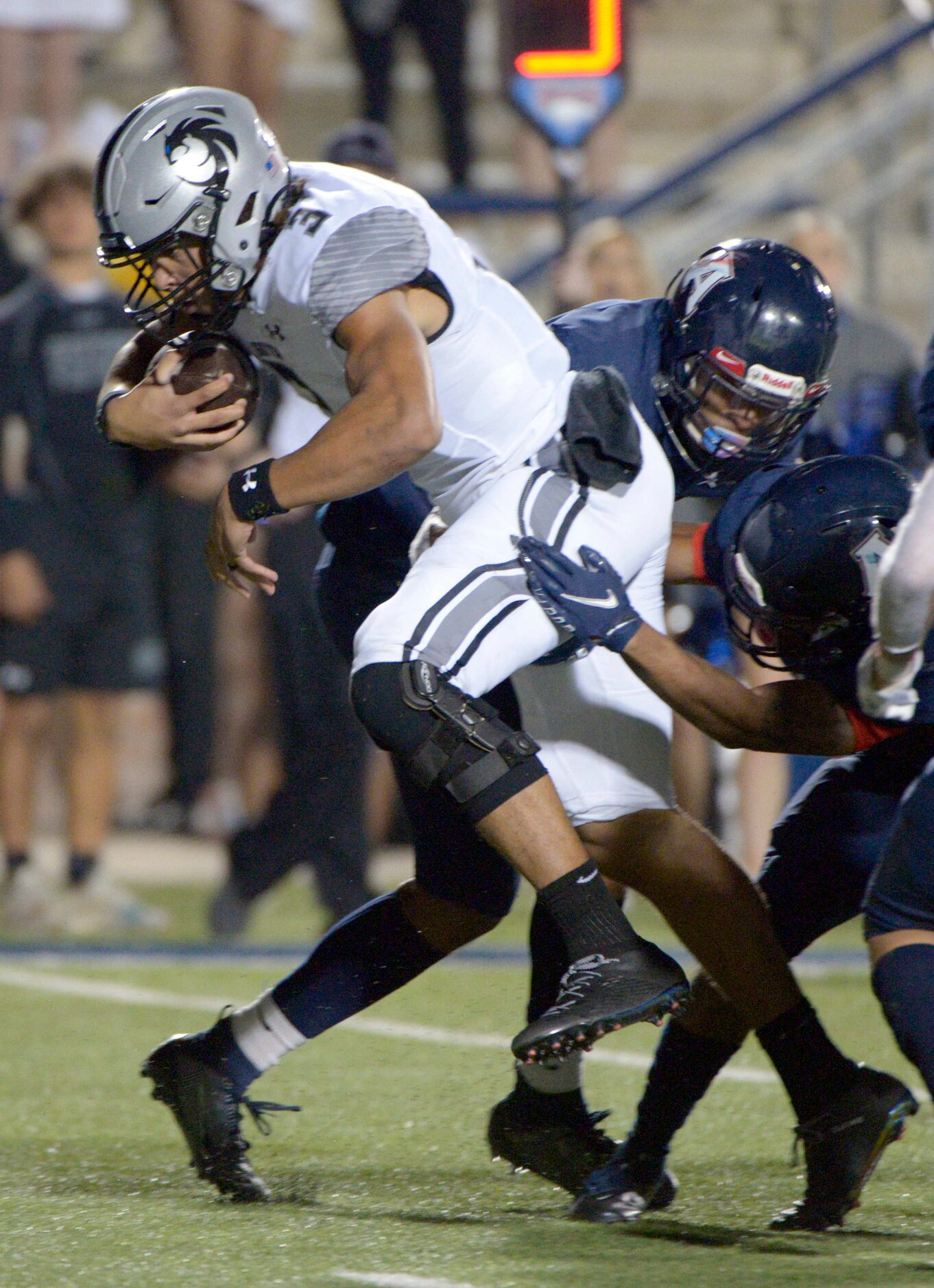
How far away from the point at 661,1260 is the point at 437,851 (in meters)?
0.77

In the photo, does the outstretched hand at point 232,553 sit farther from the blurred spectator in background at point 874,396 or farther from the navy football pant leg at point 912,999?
the blurred spectator in background at point 874,396

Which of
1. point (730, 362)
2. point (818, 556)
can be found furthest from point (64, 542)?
point (818, 556)

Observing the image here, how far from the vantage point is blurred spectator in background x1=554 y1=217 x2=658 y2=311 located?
5.84 meters

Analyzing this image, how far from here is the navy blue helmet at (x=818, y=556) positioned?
2.76 metres

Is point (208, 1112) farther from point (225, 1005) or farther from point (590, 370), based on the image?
point (590, 370)

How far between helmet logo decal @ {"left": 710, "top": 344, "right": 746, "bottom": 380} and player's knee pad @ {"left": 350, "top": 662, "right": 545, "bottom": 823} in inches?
26.4

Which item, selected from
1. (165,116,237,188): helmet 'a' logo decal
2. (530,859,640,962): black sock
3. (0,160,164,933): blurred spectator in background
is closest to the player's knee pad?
(530,859,640,962): black sock

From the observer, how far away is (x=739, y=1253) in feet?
8.61

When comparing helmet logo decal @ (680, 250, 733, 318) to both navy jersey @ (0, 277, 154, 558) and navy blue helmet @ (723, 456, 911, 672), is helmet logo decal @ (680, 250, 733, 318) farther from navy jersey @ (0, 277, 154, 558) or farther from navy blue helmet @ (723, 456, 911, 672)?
navy jersey @ (0, 277, 154, 558)

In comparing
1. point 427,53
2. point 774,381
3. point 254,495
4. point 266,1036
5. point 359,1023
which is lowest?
point 359,1023

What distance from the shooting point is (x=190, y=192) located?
2854mm

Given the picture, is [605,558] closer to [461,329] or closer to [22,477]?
[461,329]

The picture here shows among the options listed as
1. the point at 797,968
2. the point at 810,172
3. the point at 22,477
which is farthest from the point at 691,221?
the point at 797,968

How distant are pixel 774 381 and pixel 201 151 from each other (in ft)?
2.97
